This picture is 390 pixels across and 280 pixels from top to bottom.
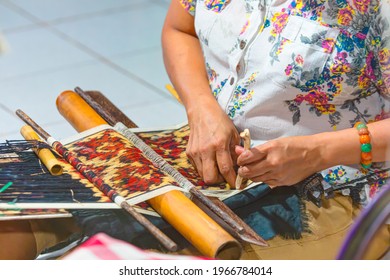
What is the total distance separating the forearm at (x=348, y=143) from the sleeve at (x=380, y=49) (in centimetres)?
7

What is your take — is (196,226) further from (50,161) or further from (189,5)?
(189,5)

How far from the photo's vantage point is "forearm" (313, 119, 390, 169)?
58.9 inches

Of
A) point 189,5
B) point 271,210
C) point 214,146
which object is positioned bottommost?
point 271,210

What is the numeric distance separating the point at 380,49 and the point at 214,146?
0.36 metres

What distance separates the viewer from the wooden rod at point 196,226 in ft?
4.28

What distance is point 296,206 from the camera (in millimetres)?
1531

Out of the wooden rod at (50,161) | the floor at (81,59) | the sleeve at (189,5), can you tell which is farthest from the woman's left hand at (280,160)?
the floor at (81,59)

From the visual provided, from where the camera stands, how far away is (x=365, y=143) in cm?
149

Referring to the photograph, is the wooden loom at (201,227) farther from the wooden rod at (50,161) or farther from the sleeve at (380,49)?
the sleeve at (380,49)

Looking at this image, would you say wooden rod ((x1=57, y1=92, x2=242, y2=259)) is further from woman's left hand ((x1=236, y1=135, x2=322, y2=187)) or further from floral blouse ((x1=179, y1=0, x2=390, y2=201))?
floral blouse ((x1=179, y1=0, x2=390, y2=201))

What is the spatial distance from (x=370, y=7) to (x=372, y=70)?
12 cm

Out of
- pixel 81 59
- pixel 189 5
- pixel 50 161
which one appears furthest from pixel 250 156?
pixel 81 59
